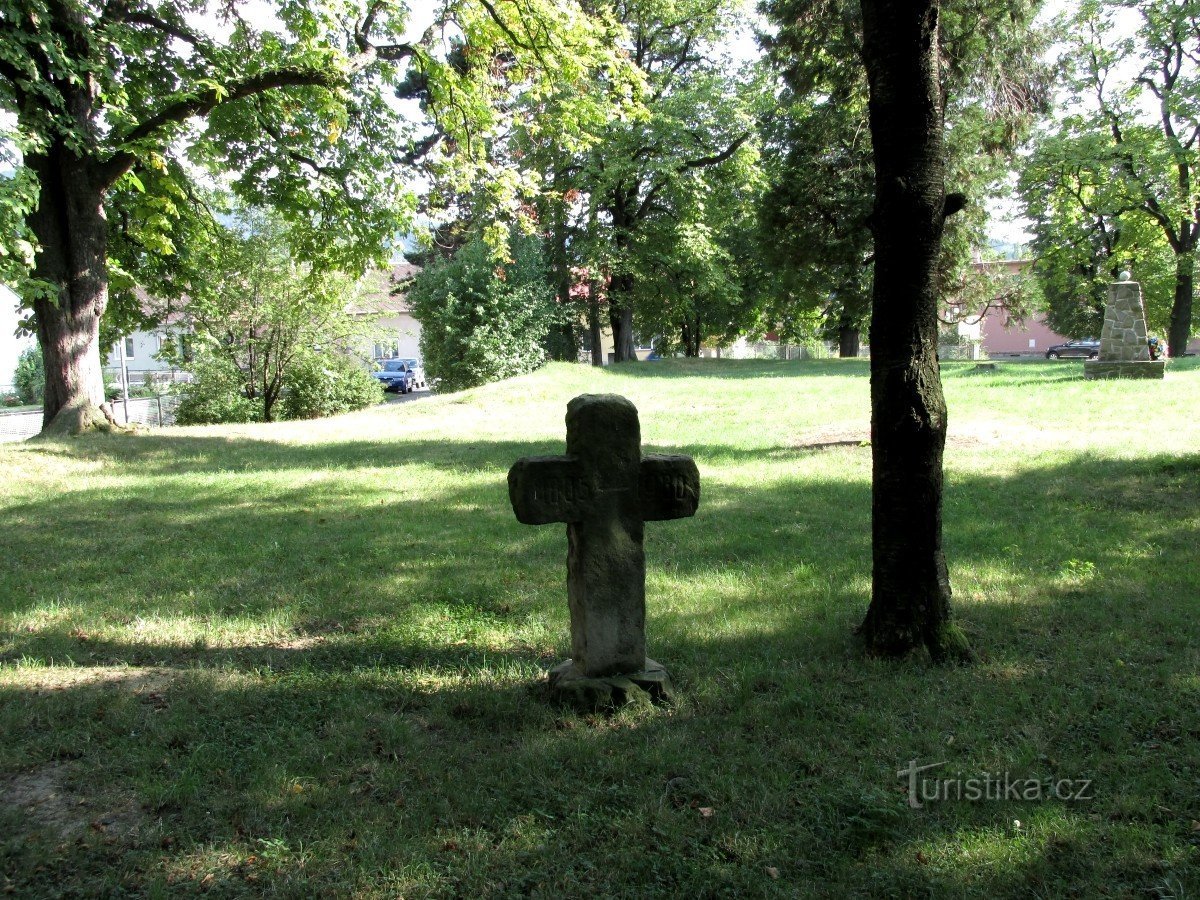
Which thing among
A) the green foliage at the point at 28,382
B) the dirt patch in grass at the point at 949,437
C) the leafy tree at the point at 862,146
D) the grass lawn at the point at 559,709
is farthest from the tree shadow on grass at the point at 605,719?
the green foliage at the point at 28,382

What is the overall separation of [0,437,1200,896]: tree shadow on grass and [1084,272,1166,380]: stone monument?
13335mm

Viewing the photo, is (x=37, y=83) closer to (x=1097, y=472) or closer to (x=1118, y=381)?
(x=1097, y=472)

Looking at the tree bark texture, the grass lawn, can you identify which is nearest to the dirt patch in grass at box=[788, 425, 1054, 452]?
the grass lawn

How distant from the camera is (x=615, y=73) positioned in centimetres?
1562

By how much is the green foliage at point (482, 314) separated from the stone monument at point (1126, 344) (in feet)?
49.6

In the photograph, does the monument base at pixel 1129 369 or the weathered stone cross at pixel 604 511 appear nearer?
the weathered stone cross at pixel 604 511

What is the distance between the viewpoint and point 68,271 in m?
13.3

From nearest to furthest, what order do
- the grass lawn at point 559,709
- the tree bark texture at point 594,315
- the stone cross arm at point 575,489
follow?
the grass lawn at point 559,709
the stone cross arm at point 575,489
the tree bark texture at point 594,315

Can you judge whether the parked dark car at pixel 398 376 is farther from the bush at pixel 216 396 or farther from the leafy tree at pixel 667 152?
the bush at pixel 216 396

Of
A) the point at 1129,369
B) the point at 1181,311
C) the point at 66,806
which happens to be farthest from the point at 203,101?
the point at 1181,311

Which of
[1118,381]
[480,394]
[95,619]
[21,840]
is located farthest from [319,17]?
[1118,381]

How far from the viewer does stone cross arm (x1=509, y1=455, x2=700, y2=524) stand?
4090 millimetres

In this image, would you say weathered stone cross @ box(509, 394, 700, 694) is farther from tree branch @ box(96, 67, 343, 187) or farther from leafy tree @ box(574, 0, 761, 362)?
leafy tree @ box(574, 0, 761, 362)

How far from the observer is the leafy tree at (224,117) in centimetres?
1248
